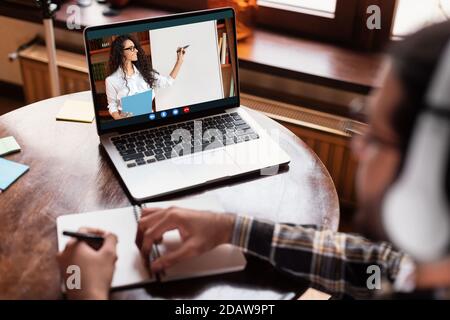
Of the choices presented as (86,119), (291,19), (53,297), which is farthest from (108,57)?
(291,19)

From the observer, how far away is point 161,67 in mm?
1457

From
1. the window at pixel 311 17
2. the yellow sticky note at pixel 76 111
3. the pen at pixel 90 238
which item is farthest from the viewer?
the window at pixel 311 17

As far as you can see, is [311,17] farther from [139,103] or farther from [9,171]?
[9,171]

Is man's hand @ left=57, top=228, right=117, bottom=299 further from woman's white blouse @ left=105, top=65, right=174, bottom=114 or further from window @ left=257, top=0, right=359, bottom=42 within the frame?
window @ left=257, top=0, right=359, bottom=42

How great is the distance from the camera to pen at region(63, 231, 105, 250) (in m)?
1.15

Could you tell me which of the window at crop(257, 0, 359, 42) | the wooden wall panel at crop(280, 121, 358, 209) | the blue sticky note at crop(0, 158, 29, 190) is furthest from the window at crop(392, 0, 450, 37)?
the blue sticky note at crop(0, 158, 29, 190)

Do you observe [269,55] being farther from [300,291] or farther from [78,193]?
[300,291]

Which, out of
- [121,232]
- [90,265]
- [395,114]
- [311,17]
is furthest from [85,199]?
[311,17]

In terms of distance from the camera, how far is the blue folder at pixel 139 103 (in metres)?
1.45

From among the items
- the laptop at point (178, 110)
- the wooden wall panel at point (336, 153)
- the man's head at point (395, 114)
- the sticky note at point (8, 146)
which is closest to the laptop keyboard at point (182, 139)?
the laptop at point (178, 110)

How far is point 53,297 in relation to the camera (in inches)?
42.4

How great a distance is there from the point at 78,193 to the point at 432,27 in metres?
0.95

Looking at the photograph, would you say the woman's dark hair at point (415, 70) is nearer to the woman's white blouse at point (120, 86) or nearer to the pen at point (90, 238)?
the pen at point (90, 238)

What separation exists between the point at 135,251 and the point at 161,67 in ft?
1.68
